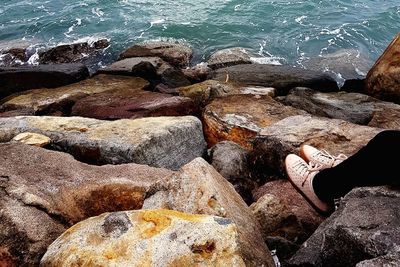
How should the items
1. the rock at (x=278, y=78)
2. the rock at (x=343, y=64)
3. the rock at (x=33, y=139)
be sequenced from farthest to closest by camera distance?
the rock at (x=343, y=64)
the rock at (x=278, y=78)
the rock at (x=33, y=139)

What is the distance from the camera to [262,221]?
3.35 m

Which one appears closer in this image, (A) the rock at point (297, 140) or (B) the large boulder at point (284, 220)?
(B) the large boulder at point (284, 220)

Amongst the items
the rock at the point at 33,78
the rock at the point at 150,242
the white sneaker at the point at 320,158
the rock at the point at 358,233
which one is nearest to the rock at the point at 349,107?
the white sneaker at the point at 320,158

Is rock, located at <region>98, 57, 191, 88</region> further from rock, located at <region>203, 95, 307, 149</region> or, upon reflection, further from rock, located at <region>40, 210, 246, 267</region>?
rock, located at <region>40, 210, 246, 267</region>

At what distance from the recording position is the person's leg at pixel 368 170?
8.86ft

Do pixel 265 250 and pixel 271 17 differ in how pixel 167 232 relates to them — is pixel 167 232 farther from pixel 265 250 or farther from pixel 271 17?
pixel 271 17

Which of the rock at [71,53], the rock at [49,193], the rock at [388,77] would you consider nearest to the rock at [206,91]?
Answer: the rock at [388,77]

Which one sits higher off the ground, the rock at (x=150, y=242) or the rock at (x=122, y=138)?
the rock at (x=150, y=242)

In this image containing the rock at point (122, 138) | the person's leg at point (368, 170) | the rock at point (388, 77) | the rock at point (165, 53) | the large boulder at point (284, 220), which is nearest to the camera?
the person's leg at point (368, 170)

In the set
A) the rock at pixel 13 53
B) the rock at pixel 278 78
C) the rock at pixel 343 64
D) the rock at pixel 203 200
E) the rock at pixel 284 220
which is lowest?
the rock at pixel 13 53

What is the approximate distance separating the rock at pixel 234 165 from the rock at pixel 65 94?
3641mm

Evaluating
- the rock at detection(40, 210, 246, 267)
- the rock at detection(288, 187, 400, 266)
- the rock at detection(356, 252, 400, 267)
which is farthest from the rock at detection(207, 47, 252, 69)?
the rock at detection(356, 252, 400, 267)

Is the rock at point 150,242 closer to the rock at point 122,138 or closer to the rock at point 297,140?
the rock at point 122,138

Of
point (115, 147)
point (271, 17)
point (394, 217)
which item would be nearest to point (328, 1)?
point (271, 17)
